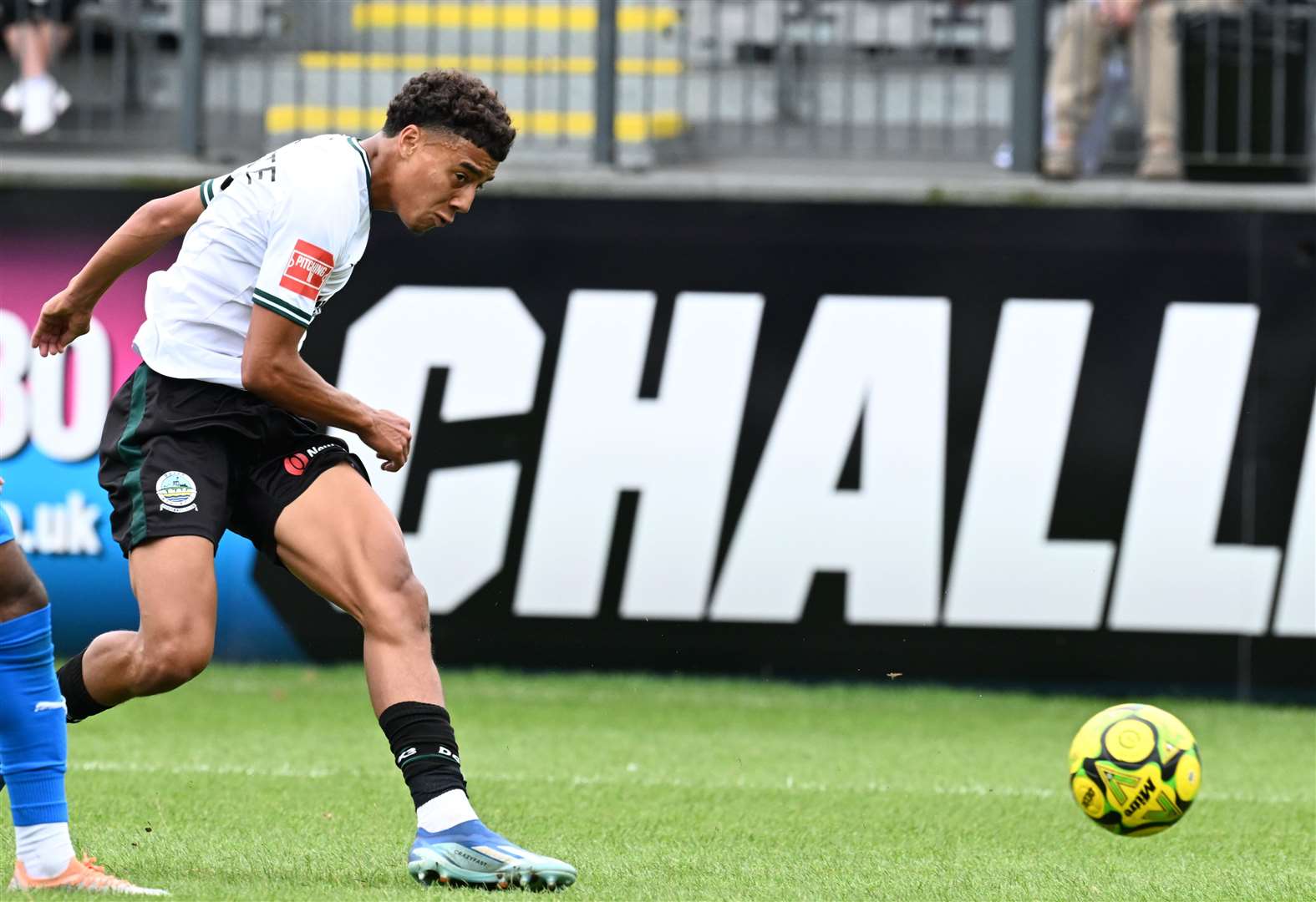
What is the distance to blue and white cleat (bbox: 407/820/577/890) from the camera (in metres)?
4.71

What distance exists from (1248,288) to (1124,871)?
15.4ft

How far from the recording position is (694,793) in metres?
6.91

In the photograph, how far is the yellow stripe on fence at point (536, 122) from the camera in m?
10.2

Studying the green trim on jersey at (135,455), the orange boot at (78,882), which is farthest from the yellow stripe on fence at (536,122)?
the orange boot at (78,882)

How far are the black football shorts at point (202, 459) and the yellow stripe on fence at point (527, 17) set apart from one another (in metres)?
5.30

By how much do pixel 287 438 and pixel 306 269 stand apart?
583 mm

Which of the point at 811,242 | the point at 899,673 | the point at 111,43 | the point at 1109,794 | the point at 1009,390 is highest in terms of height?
the point at 111,43

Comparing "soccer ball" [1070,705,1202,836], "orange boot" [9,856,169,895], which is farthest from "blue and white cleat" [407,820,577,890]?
"soccer ball" [1070,705,1202,836]

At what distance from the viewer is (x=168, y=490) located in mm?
5055

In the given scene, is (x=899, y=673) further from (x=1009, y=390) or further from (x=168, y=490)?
(x=168, y=490)

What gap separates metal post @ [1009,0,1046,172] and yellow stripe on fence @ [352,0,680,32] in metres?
1.72

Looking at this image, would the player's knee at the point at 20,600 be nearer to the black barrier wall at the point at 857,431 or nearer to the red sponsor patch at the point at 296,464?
the red sponsor patch at the point at 296,464

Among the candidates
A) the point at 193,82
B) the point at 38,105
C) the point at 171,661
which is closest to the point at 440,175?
the point at 171,661

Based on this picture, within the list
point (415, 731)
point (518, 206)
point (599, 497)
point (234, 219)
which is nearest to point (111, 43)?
point (518, 206)
